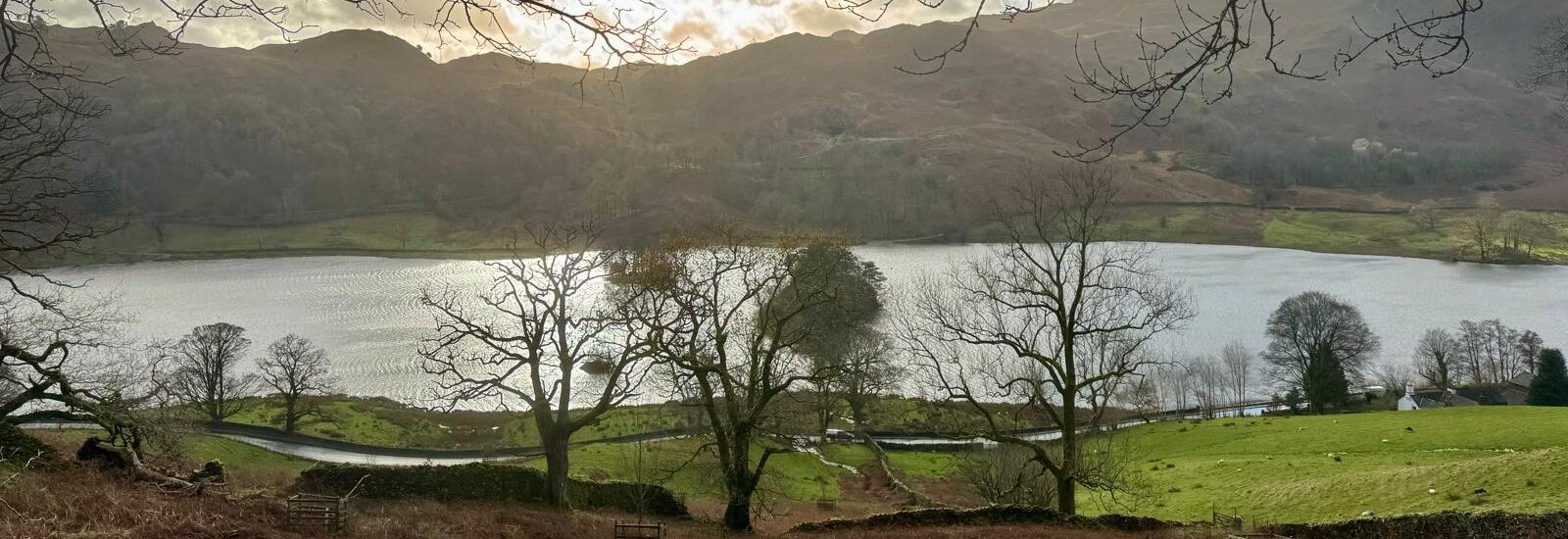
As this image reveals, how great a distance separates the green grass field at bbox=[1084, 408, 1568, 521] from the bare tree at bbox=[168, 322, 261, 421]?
44.6m

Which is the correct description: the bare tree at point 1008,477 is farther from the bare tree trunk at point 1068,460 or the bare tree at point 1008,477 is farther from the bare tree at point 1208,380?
the bare tree at point 1208,380

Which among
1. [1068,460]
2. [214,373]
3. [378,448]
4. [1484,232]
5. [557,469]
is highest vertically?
[1484,232]

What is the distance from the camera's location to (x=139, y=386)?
46438mm

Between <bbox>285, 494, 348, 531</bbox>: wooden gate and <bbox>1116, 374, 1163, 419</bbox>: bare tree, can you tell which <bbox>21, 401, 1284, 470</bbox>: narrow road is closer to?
<bbox>1116, 374, 1163, 419</bbox>: bare tree

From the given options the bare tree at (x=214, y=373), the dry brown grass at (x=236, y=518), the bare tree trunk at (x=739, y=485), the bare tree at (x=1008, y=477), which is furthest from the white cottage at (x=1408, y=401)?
the bare tree at (x=214, y=373)

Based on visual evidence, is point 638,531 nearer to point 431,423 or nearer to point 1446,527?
point 1446,527

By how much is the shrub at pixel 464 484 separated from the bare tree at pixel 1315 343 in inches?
1636

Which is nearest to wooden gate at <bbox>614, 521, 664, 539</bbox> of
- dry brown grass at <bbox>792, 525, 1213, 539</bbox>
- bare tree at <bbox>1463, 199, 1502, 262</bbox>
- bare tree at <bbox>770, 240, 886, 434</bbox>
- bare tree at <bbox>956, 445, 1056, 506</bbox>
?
dry brown grass at <bbox>792, 525, 1213, 539</bbox>

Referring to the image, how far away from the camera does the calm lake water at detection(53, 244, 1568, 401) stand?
58.4 metres

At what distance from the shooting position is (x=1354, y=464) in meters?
23.8

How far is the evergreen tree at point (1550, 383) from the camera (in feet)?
128

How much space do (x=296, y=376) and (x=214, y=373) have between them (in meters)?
4.04

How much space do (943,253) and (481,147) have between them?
138305 mm

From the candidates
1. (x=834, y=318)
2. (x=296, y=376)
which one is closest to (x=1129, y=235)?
(x=834, y=318)
